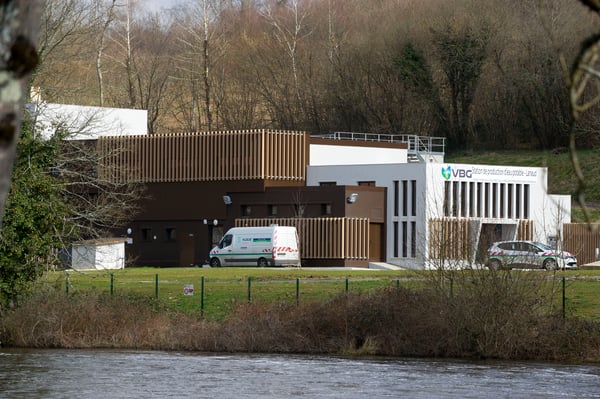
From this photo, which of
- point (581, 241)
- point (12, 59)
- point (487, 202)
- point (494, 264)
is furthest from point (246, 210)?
point (12, 59)

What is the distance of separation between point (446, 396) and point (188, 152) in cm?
5280

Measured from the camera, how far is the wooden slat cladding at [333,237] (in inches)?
2731

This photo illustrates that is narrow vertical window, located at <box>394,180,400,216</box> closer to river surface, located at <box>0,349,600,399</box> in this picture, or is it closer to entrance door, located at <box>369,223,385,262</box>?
entrance door, located at <box>369,223,385,262</box>

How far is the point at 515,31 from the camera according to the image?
9131 centimetres

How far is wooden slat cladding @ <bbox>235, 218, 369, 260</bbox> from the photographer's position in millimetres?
69375

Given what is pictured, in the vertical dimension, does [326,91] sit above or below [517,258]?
above

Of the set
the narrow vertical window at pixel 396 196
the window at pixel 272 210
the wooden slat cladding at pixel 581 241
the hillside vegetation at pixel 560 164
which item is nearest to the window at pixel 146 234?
the window at pixel 272 210

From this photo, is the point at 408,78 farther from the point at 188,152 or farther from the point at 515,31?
the point at 188,152

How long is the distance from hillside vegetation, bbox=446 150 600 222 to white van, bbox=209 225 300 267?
18840mm

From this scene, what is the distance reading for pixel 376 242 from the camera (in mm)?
71625

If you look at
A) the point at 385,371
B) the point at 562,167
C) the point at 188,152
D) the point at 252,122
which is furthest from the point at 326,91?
the point at 385,371

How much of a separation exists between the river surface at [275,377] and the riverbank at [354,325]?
1365 mm

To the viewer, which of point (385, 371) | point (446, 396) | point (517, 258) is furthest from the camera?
point (517, 258)

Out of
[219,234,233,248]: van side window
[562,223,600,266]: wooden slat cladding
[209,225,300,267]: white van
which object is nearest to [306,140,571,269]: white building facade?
[562,223,600,266]: wooden slat cladding
